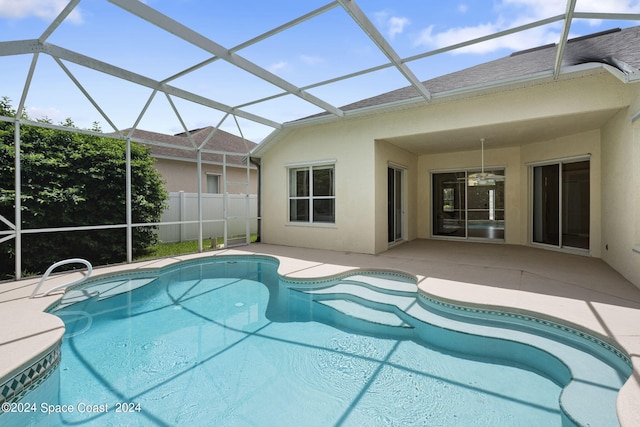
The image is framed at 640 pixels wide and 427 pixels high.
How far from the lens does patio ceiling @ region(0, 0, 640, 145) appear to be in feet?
12.3

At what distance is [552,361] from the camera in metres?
3.14

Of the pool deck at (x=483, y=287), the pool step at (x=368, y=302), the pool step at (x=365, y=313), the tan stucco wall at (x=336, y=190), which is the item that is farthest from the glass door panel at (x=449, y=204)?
the pool step at (x=365, y=313)

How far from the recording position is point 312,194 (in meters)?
9.03

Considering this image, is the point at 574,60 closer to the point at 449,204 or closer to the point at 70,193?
the point at 449,204

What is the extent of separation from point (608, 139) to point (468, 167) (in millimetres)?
3795

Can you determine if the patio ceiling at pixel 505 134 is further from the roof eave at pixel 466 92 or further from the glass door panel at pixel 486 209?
the glass door panel at pixel 486 209

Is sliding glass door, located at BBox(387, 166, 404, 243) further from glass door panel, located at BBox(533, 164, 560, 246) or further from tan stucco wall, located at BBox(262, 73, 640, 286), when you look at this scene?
glass door panel, located at BBox(533, 164, 560, 246)

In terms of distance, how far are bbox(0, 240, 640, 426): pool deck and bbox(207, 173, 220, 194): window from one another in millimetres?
6839

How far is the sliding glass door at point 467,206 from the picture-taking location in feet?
32.1

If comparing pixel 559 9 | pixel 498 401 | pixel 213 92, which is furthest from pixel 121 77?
pixel 498 401

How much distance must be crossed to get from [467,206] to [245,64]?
8.34 meters

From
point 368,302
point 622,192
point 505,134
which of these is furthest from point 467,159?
point 368,302

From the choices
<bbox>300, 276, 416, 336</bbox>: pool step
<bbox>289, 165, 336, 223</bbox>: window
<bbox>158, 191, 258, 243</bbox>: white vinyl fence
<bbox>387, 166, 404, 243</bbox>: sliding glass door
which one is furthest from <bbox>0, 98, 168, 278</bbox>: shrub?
<bbox>387, 166, 404, 243</bbox>: sliding glass door

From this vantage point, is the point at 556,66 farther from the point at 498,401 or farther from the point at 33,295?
the point at 33,295
